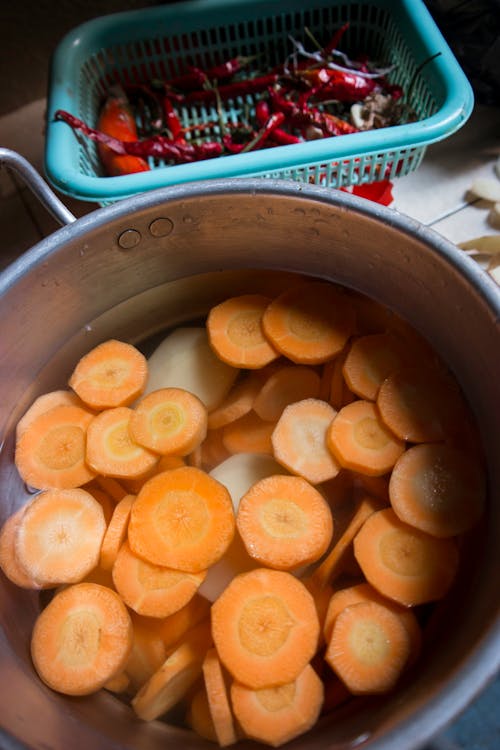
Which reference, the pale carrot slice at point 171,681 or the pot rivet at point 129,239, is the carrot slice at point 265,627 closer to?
the pale carrot slice at point 171,681

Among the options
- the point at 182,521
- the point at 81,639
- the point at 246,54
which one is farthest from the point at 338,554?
the point at 246,54

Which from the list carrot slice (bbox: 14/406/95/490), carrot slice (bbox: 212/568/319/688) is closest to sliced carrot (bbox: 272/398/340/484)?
carrot slice (bbox: 212/568/319/688)

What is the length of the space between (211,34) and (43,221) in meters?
0.55

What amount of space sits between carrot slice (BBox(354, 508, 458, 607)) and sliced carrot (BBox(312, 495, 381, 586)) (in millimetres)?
13

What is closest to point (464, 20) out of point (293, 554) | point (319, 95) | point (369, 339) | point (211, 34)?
point (319, 95)

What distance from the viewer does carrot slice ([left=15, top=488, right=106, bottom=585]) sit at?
2.05 ft

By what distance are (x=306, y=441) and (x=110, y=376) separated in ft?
0.85

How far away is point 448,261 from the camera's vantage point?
540mm

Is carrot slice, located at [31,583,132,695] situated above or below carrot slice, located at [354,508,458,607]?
above

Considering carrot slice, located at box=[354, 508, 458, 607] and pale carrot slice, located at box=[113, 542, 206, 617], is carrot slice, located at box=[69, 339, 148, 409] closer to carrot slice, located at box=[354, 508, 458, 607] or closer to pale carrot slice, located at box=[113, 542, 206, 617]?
pale carrot slice, located at box=[113, 542, 206, 617]

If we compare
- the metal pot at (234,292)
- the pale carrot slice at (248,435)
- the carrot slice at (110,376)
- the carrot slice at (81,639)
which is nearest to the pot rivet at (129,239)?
the metal pot at (234,292)

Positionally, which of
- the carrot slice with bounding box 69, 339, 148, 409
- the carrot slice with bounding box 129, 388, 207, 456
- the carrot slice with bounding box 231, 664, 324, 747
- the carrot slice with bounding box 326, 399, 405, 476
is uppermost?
the carrot slice with bounding box 69, 339, 148, 409

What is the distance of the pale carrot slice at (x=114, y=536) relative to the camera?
626 mm

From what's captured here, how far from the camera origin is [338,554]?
24.5 inches
